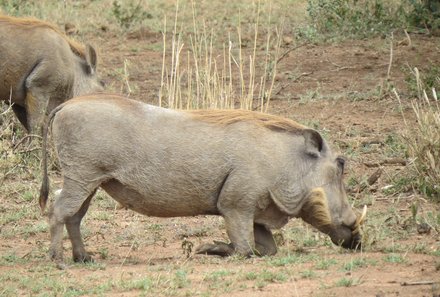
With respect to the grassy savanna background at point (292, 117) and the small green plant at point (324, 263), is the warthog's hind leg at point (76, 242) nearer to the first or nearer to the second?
the grassy savanna background at point (292, 117)

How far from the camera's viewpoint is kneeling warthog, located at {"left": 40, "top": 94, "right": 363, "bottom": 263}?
251 inches

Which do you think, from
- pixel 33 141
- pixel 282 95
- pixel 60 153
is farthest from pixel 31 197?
pixel 282 95

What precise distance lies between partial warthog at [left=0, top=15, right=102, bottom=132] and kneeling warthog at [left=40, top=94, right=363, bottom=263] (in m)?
2.55

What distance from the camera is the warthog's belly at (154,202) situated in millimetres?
6434

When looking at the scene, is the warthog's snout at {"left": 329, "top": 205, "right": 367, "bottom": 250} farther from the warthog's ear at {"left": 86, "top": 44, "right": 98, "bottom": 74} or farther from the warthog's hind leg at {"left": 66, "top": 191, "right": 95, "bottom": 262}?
the warthog's ear at {"left": 86, "top": 44, "right": 98, "bottom": 74}

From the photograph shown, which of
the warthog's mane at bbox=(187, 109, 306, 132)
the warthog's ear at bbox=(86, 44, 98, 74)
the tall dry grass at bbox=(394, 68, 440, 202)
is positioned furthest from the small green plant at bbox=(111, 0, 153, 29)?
the warthog's mane at bbox=(187, 109, 306, 132)

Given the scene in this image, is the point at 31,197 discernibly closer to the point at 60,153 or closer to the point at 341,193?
the point at 60,153

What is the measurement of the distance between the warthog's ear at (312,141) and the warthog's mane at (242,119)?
0.06 metres

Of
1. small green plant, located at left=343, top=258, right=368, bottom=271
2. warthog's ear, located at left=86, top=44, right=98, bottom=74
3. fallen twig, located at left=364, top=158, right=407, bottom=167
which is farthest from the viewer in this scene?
warthog's ear, located at left=86, top=44, right=98, bottom=74

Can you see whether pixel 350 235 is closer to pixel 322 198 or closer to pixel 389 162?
pixel 322 198

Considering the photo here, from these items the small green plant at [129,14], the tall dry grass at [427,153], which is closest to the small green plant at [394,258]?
the tall dry grass at [427,153]

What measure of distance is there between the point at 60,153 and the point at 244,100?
2.92m

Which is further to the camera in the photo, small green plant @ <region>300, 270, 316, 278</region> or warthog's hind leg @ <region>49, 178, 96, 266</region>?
warthog's hind leg @ <region>49, 178, 96, 266</region>

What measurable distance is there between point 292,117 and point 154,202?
364 cm
